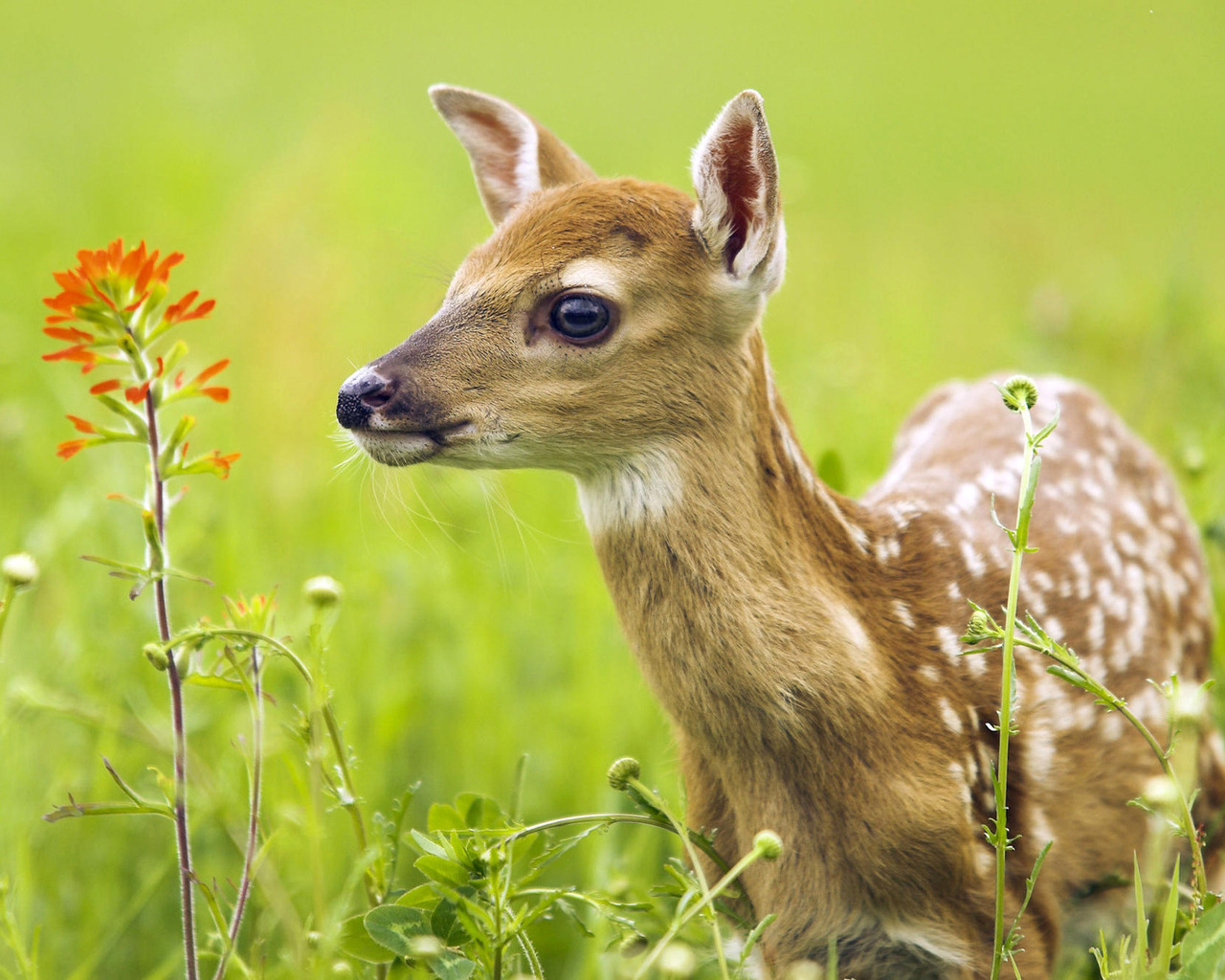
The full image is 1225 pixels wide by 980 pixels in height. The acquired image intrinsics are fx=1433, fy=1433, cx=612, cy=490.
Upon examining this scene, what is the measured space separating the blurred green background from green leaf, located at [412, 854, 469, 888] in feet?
0.79

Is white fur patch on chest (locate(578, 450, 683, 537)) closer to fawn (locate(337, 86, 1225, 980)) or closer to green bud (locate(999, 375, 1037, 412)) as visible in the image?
fawn (locate(337, 86, 1225, 980))

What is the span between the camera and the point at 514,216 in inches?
112

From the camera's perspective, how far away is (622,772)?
223cm

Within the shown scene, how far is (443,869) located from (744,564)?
79 centimetres

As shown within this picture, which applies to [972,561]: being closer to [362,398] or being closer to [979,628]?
[979,628]

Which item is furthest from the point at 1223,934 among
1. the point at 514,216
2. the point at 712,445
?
the point at 514,216

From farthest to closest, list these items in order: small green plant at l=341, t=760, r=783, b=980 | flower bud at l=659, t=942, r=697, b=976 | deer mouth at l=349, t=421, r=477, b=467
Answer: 1. deer mouth at l=349, t=421, r=477, b=467
2. small green plant at l=341, t=760, r=783, b=980
3. flower bud at l=659, t=942, r=697, b=976

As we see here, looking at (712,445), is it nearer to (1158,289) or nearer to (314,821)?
(314,821)

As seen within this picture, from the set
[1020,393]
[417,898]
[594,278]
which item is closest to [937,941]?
[417,898]

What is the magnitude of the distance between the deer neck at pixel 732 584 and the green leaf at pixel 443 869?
58 centimetres

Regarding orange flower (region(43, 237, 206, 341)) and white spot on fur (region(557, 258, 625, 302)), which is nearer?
orange flower (region(43, 237, 206, 341))

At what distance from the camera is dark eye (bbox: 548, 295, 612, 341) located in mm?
2639

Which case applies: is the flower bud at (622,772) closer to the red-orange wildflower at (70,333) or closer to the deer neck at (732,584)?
the deer neck at (732,584)

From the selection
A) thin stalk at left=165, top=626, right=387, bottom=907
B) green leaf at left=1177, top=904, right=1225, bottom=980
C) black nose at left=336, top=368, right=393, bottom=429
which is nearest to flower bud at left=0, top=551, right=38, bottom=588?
thin stalk at left=165, top=626, right=387, bottom=907
